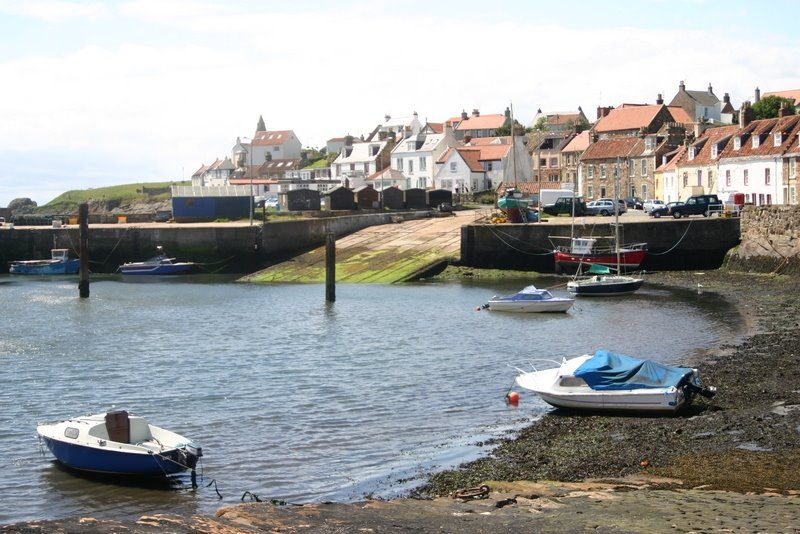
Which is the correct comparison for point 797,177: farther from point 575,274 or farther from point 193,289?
point 193,289

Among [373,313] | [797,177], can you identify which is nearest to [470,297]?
[373,313]

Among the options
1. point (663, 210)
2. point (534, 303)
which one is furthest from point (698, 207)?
point (534, 303)

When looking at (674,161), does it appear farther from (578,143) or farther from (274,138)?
(274,138)

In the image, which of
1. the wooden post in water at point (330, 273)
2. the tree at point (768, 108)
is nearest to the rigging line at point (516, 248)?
the wooden post in water at point (330, 273)

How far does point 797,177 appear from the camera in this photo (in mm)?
72188

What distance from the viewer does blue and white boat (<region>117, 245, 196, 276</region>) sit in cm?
8044

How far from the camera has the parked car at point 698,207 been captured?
72.4 meters

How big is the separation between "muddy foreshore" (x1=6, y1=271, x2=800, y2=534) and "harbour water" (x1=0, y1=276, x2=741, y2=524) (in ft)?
5.96

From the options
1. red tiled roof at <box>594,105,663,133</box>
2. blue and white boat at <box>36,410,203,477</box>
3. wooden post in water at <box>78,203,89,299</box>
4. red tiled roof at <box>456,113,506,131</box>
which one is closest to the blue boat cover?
blue and white boat at <box>36,410,203,477</box>

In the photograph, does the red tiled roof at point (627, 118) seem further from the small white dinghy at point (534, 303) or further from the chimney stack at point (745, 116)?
the small white dinghy at point (534, 303)

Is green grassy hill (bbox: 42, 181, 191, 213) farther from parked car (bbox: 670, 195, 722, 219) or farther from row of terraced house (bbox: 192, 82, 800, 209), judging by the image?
parked car (bbox: 670, 195, 722, 219)

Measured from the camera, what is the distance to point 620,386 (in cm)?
2956

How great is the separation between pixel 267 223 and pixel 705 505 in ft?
209

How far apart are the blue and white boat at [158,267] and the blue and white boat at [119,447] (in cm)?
5492
